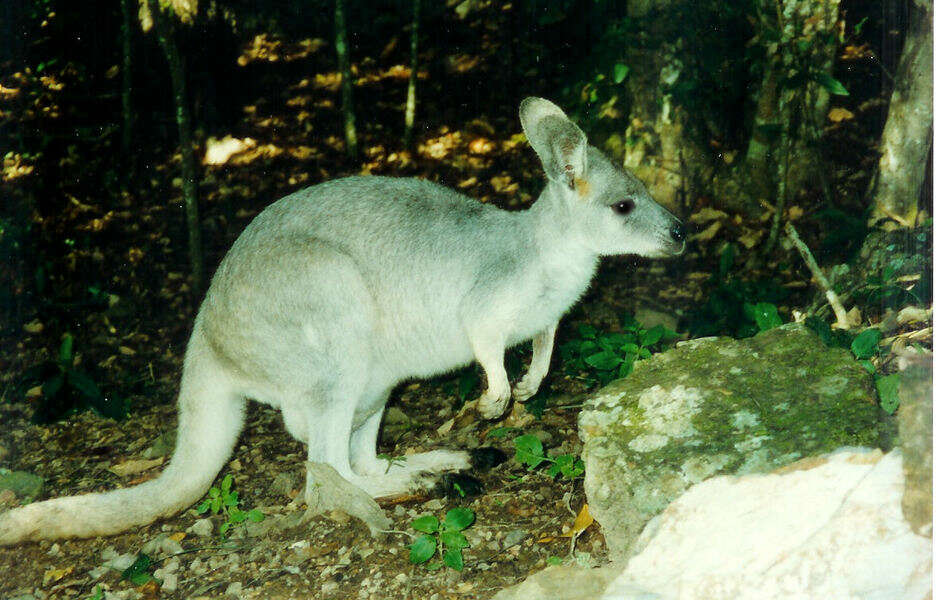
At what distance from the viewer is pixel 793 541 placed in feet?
7.86

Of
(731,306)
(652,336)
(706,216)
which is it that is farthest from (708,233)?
(652,336)

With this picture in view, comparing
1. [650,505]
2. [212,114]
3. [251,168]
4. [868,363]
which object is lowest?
[650,505]

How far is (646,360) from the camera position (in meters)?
3.83

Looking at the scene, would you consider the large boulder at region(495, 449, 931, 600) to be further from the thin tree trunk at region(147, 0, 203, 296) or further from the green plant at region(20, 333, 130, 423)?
the thin tree trunk at region(147, 0, 203, 296)

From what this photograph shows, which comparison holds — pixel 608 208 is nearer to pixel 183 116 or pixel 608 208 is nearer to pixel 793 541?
pixel 793 541

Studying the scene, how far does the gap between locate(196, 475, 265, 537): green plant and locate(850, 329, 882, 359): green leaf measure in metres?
2.66

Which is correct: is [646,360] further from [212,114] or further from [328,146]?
[212,114]

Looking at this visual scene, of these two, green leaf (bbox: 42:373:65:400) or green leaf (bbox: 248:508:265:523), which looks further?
green leaf (bbox: 42:373:65:400)

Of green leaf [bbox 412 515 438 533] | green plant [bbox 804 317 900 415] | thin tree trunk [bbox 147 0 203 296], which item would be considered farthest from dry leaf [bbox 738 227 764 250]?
thin tree trunk [bbox 147 0 203 296]

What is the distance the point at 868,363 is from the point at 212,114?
12.5ft

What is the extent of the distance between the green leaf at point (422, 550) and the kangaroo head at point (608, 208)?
4.70ft

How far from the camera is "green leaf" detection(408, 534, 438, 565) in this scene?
3240mm

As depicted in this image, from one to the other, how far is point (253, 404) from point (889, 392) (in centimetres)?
311

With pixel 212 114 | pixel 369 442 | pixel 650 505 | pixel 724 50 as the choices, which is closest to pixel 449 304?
pixel 369 442
